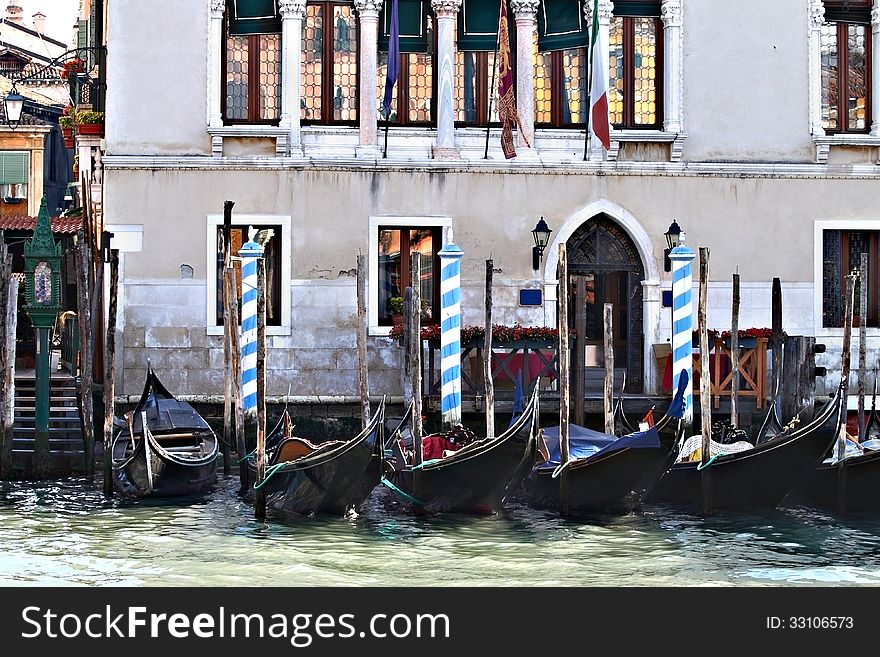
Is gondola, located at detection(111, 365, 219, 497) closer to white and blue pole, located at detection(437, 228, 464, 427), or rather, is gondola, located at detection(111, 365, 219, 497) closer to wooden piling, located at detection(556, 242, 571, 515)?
white and blue pole, located at detection(437, 228, 464, 427)

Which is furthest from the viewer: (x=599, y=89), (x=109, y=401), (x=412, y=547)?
(x=599, y=89)

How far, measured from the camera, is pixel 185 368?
12797 millimetres

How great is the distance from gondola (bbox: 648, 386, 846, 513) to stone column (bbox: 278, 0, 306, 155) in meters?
4.51

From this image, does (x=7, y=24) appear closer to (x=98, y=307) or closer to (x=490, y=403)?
(x=98, y=307)

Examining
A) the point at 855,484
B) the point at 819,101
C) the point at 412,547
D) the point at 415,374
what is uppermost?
the point at 819,101

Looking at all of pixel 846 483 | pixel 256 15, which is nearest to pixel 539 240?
pixel 256 15

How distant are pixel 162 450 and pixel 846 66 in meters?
6.87

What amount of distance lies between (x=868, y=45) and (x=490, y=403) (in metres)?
5.17

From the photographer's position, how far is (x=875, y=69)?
44.4ft

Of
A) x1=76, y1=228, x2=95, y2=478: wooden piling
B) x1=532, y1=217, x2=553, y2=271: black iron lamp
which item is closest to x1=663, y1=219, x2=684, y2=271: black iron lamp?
x1=532, y1=217, x2=553, y2=271: black iron lamp

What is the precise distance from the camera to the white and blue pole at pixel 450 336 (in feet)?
37.0

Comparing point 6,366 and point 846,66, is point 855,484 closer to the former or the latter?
point 846,66

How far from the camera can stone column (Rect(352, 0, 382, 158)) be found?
12930 mm
